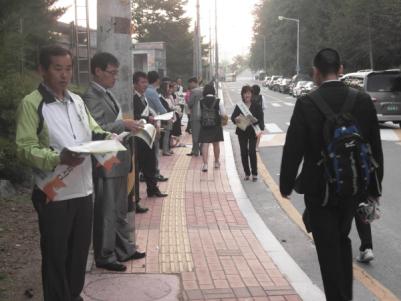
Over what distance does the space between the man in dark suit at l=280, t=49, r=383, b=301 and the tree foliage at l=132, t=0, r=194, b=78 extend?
169ft

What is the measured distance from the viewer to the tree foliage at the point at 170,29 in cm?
5638

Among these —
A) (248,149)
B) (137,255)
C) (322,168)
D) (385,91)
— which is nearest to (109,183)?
(137,255)

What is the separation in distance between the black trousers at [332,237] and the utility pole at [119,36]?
2.53 meters

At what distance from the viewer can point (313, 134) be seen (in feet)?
12.1

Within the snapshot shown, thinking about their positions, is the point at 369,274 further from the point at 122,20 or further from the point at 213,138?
the point at 213,138

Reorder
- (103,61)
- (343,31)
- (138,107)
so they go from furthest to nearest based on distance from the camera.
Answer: (343,31)
(138,107)
(103,61)

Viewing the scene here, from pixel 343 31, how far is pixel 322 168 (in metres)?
42.1

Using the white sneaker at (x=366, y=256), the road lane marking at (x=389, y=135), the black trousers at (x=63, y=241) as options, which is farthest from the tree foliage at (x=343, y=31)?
the black trousers at (x=63, y=241)

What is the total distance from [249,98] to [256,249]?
530 centimetres

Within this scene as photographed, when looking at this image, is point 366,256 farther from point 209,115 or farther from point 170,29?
point 170,29

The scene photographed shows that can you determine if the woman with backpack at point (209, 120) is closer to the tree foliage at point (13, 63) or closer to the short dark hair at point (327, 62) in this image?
the tree foliage at point (13, 63)

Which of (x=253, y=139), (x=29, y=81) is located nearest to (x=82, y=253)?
(x=29, y=81)

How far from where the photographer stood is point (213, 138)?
11156 mm

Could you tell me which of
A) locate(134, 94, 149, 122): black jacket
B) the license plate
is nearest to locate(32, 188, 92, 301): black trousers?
locate(134, 94, 149, 122): black jacket
